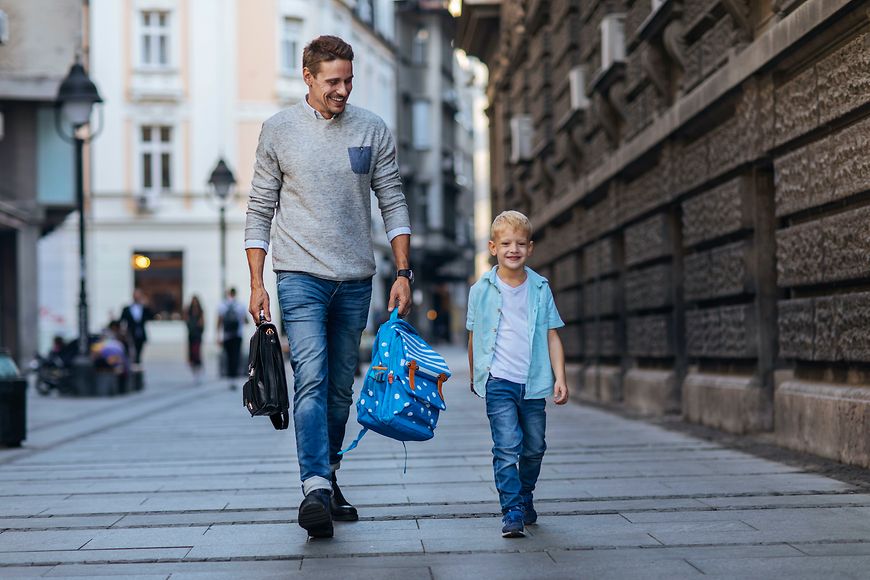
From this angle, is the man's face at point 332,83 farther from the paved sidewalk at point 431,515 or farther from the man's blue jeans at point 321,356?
the paved sidewalk at point 431,515

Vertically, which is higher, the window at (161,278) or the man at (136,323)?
the window at (161,278)

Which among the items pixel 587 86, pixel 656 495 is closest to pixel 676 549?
pixel 656 495

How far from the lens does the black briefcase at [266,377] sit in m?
5.99

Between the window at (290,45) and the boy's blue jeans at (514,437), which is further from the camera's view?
the window at (290,45)

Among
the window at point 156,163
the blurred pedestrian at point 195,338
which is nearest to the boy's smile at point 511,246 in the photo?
the blurred pedestrian at point 195,338

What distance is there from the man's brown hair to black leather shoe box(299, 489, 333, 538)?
5.97 feet

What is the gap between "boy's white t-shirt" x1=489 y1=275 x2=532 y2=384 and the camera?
612 centimetres

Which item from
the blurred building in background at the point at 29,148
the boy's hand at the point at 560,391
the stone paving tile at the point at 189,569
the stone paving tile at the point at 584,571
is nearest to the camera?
the stone paving tile at the point at 584,571

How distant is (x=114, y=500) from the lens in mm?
7633

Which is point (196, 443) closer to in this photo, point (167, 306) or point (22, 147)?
point (22, 147)

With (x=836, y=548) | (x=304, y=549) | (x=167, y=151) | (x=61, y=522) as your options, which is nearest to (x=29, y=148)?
(x=167, y=151)

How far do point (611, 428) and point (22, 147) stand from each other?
816 inches

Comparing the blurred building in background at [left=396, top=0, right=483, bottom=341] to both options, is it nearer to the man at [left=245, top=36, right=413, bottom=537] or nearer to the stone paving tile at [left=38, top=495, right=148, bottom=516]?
the stone paving tile at [left=38, top=495, right=148, bottom=516]

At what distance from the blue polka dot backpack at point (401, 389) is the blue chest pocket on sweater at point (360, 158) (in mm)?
715
